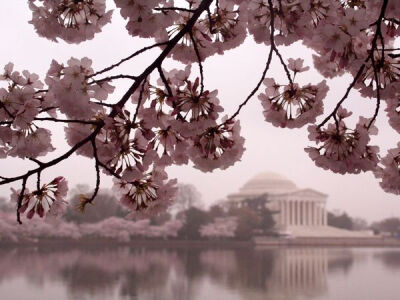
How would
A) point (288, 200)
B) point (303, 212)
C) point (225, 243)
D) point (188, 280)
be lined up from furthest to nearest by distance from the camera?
point (303, 212), point (288, 200), point (225, 243), point (188, 280)

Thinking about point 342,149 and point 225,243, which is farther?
point 225,243

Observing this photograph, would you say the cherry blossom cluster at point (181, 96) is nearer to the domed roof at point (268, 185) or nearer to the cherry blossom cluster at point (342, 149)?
the cherry blossom cluster at point (342, 149)

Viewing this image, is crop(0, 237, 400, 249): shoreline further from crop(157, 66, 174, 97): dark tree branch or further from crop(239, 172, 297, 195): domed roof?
crop(157, 66, 174, 97): dark tree branch

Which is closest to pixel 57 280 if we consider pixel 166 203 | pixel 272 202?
pixel 166 203

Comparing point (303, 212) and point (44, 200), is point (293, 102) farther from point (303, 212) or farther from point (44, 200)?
point (303, 212)

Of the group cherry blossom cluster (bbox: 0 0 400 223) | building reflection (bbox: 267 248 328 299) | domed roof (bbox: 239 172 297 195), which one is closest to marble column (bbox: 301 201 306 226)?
domed roof (bbox: 239 172 297 195)

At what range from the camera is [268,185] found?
61062mm

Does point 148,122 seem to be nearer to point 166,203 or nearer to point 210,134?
point 210,134

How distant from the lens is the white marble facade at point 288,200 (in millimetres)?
56938

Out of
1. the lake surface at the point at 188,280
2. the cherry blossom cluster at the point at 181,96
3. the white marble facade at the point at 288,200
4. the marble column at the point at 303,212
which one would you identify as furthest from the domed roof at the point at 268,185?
the cherry blossom cluster at the point at 181,96

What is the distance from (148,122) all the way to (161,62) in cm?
19

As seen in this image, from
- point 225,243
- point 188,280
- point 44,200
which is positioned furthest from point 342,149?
point 225,243

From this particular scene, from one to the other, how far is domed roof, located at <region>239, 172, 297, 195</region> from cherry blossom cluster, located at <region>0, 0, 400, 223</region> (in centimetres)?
5768

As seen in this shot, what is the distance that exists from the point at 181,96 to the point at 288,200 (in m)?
56.5
